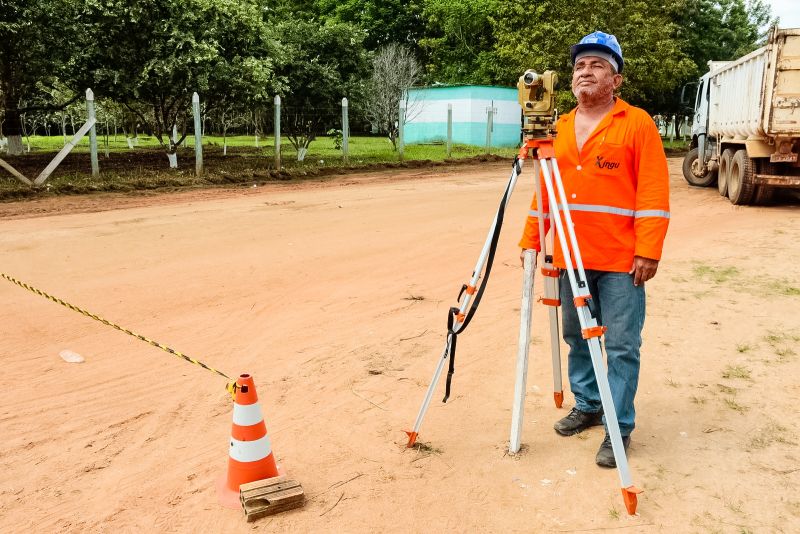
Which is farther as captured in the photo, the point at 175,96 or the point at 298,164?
the point at 298,164

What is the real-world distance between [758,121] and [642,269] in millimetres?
10166

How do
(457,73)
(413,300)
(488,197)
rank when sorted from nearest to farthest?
(413,300), (488,197), (457,73)

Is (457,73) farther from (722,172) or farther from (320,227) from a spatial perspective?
(320,227)

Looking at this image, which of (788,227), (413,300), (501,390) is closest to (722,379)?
(501,390)

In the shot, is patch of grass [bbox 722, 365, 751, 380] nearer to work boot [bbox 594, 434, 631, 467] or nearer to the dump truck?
work boot [bbox 594, 434, 631, 467]

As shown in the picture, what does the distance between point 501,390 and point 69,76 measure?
591 inches

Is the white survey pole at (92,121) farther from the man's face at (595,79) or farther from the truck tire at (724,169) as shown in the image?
the truck tire at (724,169)

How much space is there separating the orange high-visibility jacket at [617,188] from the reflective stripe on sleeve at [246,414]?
1.62 m

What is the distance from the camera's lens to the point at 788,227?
34.0 ft

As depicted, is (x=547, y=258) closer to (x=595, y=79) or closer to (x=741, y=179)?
(x=595, y=79)

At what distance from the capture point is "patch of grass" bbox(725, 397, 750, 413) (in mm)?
3982

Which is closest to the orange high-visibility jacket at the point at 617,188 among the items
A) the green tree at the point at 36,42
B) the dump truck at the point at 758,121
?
the dump truck at the point at 758,121

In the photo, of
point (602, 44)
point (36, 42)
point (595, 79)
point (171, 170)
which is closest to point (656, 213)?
point (595, 79)

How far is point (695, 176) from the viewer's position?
52.2 ft
